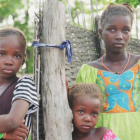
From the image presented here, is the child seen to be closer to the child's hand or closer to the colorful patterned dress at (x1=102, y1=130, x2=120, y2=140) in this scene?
the colorful patterned dress at (x1=102, y1=130, x2=120, y2=140)

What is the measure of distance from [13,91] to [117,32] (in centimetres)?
91

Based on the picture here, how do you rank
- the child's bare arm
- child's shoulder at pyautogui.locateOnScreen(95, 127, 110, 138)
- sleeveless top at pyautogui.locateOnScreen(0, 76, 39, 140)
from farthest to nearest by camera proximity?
child's shoulder at pyautogui.locateOnScreen(95, 127, 110, 138) < sleeveless top at pyautogui.locateOnScreen(0, 76, 39, 140) < the child's bare arm

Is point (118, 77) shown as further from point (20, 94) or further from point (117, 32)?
point (20, 94)

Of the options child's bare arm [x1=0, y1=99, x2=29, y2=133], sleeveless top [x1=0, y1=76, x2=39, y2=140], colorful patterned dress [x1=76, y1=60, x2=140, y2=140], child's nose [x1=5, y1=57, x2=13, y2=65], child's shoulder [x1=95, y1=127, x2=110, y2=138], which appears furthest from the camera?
colorful patterned dress [x1=76, y1=60, x2=140, y2=140]

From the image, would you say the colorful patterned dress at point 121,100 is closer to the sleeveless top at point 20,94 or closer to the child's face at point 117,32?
the child's face at point 117,32

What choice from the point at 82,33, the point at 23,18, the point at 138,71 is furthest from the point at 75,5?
the point at 138,71

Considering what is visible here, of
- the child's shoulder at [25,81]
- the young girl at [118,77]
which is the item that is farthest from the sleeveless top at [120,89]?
the child's shoulder at [25,81]

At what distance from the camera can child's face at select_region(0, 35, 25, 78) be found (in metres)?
1.99

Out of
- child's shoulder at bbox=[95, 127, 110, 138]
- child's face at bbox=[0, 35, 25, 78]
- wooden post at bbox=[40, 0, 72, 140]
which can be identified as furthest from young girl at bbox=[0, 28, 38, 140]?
child's shoulder at bbox=[95, 127, 110, 138]

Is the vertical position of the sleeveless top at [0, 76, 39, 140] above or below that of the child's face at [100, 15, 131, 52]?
below

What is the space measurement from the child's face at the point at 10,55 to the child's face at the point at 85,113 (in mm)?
500

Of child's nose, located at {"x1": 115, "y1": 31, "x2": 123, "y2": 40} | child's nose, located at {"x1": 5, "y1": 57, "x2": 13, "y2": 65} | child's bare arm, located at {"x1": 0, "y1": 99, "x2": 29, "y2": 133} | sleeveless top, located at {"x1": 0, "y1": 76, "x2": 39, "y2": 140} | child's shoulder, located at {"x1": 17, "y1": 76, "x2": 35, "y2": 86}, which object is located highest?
child's nose, located at {"x1": 115, "y1": 31, "x2": 123, "y2": 40}

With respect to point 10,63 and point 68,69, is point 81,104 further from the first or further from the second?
point 68,69

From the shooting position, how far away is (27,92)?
190cm
